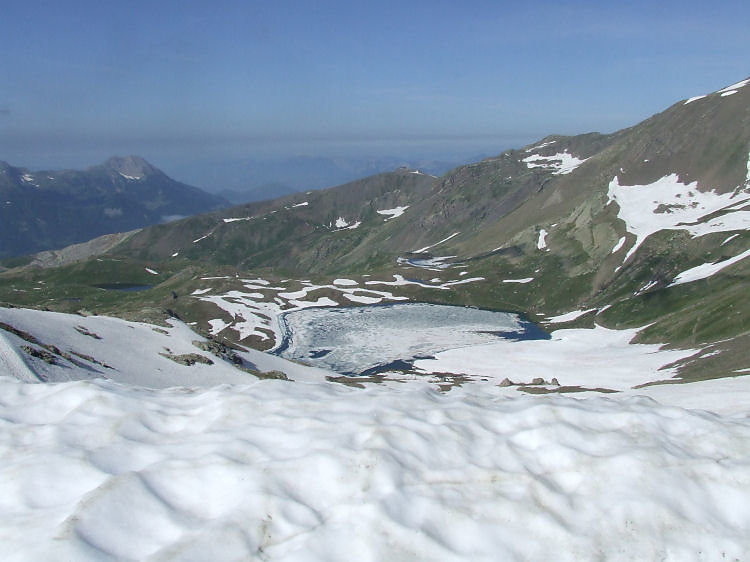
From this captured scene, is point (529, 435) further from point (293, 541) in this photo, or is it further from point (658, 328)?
point (658, 328)

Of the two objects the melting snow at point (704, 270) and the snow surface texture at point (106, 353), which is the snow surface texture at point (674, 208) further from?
the snow surface texture at point (106, 353)

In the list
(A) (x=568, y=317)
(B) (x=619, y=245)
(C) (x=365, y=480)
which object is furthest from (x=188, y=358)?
(B) (x=619, y=245)

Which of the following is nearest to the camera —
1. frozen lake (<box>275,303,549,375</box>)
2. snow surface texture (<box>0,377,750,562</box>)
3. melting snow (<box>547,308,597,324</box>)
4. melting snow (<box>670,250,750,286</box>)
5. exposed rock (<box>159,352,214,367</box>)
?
snow surface texture (<box>0,377,750,562</box>)

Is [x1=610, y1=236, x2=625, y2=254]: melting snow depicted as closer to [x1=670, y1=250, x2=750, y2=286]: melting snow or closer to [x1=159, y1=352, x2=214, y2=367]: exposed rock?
[x1=670, y1=250, x2=750, y2=286]: melting snow

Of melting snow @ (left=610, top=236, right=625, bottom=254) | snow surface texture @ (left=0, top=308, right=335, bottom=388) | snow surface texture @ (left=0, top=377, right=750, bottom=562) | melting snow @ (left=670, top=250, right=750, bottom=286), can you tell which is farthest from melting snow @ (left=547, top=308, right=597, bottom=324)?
snow surface texture @ (left=0, top=377, right=750, bottom=562)

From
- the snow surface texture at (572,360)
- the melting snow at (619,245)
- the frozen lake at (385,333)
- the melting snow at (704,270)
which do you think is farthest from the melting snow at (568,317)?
the melting snow at (619,245)


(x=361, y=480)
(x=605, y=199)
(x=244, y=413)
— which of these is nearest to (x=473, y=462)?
(x=361, y=480)
